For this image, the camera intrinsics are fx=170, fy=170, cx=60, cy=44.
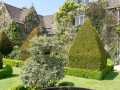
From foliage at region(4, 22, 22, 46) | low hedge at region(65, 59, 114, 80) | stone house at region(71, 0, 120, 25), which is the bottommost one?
low hedge at region(65, 59, 114, 80)

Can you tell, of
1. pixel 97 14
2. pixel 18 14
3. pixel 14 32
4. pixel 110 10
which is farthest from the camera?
pixel 18 14

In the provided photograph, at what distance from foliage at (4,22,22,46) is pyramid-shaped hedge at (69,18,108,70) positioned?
805 inches

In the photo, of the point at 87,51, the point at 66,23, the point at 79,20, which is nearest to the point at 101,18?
the point at 79,20

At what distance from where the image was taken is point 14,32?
33875 millimetres

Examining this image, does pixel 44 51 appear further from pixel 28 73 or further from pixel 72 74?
pixel 72 74

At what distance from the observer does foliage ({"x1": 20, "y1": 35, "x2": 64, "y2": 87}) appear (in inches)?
352

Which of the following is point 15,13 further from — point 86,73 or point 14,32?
point 86,73

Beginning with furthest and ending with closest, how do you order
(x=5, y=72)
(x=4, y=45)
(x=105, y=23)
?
(x=105, y=23)
(x=4, y=45)
(x=5, y=72)

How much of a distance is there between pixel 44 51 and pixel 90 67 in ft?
20.3

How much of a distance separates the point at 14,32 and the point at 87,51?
22.5 metres

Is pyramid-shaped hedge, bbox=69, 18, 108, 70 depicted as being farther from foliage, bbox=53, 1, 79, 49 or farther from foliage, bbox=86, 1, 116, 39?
foliage, bbox=53, 1, 79, 49

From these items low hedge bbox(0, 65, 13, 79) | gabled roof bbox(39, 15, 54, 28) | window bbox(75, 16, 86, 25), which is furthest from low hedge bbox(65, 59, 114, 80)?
gabled roof bbox(39, 15, 54, 28)

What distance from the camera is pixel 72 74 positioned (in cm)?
1525

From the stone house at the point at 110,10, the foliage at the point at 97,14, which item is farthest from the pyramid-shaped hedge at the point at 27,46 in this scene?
the stone house at the point at 110,10
